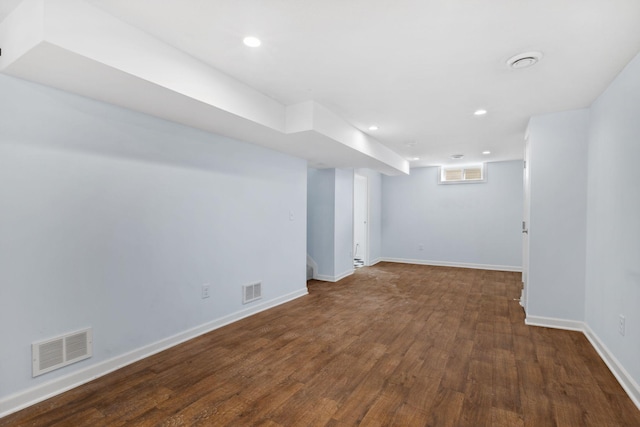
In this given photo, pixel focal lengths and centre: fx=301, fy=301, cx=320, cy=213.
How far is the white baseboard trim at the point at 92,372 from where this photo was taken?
1.96 metres

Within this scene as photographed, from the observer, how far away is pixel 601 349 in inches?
110

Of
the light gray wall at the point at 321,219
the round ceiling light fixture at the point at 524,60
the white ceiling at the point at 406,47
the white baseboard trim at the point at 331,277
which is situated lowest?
the white baseboard trim at the point at 331,277

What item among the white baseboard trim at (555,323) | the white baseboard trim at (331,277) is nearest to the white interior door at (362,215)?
the white baseboard trim at (331,277)

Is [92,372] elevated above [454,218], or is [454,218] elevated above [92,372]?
[454,218]

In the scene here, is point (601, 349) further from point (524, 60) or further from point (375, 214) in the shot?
point (375, 214)

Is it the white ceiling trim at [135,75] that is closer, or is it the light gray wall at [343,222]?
the white ceiling trim at [135,75]

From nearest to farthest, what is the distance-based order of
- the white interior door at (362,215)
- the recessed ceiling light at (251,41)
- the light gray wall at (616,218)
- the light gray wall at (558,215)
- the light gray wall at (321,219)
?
the recessed ceiling light at (251,41) → the light gray wall at (616,218) → the light gray wall at (558,215) → the light gray wall at (321,219) → the white interior door at (362,215)

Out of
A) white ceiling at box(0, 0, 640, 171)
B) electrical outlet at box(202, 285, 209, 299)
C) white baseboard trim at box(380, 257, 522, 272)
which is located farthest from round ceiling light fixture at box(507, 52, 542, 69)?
white baseboard trim at box(380, 257, 522, 272)

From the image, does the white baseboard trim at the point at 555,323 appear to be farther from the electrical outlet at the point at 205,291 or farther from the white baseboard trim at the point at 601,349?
the electrical outlet at the point at 205,291

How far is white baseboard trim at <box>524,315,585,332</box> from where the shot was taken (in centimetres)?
341

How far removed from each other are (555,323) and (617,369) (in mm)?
1140

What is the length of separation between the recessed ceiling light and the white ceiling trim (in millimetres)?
516

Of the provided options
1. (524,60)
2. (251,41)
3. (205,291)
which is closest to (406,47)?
(524,60)

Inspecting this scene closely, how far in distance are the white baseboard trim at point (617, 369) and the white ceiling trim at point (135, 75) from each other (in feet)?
10.6
